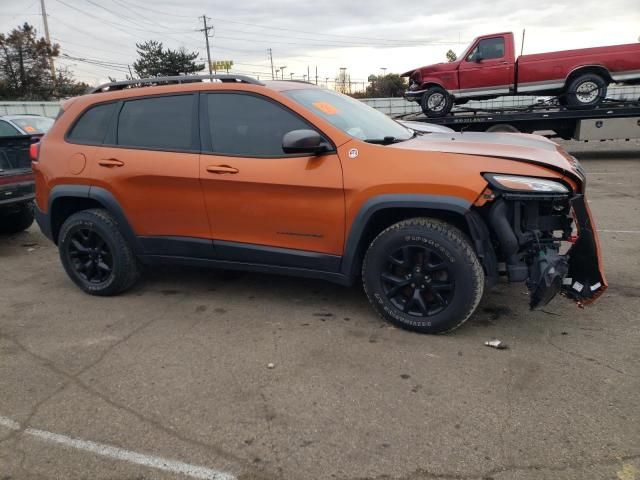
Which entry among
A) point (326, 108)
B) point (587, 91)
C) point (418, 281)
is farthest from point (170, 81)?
point (587, 91)

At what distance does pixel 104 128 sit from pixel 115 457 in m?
2.93

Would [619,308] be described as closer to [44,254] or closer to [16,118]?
[44,254]

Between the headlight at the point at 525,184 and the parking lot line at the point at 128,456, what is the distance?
7.42ft

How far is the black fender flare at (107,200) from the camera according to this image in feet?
14.4

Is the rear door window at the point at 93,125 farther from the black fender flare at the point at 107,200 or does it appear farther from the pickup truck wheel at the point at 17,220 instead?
the pickup truck wheel at the point at 17,220

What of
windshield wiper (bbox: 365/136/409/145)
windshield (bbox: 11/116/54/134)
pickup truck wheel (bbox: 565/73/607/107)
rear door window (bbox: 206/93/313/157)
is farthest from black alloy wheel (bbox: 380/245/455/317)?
pickup truck wheel (bbox: 565/73/607/107)

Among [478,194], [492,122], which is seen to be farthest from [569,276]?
[492,122]

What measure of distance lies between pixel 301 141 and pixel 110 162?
6.00 ft

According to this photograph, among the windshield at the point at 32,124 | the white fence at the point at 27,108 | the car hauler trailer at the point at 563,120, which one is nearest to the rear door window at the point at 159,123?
the windshield at the point at 32,124

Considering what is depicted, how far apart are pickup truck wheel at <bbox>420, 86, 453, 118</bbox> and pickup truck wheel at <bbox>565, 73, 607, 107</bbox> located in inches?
116

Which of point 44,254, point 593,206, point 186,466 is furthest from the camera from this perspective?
point 593,206

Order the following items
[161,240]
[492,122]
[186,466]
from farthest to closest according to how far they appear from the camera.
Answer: [492,122] → [161,240] → [186,466]

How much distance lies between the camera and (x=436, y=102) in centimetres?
1407

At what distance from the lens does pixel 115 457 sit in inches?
99.0
